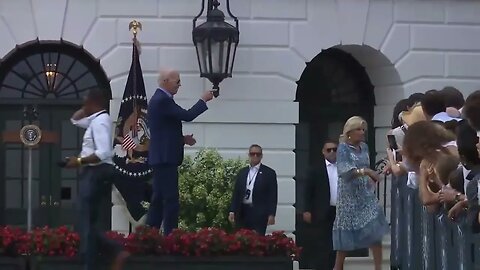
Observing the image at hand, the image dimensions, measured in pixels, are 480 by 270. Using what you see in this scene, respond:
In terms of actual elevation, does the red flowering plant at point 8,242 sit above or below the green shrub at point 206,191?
below

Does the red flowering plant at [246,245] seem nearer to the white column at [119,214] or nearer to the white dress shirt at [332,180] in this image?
the white dress shirt at [332,180]

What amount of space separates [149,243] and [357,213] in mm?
2849

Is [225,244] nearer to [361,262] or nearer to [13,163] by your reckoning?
[361,262]

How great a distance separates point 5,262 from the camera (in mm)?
11492

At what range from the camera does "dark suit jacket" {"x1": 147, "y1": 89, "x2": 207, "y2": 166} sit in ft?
37.6

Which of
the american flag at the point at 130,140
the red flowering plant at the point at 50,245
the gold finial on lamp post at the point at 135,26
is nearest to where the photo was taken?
the red flowering plant at the point at 50,245

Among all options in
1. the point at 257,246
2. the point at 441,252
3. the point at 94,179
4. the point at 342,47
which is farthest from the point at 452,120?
the point at 342,47

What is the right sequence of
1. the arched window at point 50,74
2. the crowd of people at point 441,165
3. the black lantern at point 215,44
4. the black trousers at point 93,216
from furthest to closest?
the arched window at point 50,74, the black lantern at point 215,44, the black trousers at point 93,216, the crowd of people at point 441,165

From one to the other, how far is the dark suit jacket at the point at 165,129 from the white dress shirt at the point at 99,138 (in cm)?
87

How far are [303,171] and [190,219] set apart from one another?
9.01 feet

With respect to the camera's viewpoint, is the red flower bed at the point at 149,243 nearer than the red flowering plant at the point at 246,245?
Yes

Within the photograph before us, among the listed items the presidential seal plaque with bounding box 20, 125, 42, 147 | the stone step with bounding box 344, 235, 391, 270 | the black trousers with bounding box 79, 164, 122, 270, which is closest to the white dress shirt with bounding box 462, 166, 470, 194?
the black trousers with bounding box 79, 164, 122, 270

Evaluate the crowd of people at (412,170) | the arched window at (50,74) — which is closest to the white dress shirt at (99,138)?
the crowd of people at (412,170)

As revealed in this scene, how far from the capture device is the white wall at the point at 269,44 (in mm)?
16641
